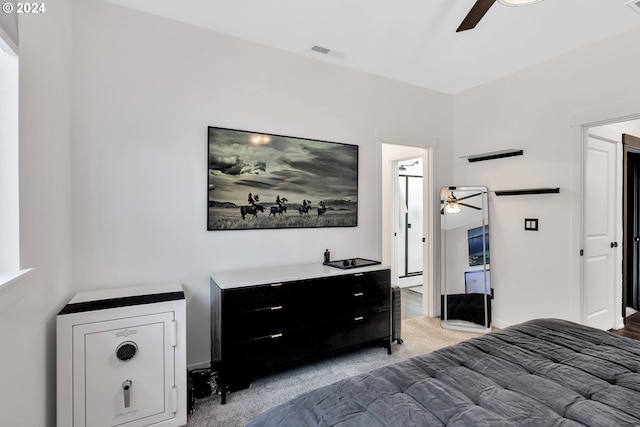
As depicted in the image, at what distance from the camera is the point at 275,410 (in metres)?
1.17

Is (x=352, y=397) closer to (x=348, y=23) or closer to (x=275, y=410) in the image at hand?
(x=275, y=410)

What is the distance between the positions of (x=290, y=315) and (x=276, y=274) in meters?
0.35

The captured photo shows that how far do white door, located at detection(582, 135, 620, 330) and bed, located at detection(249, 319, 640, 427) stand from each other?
6.62ft

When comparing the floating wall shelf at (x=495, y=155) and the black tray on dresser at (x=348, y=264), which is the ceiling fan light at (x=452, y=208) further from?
the black tray on dresser at (x=348, y=264)

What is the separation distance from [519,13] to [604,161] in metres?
2.08

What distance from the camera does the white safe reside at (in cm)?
182

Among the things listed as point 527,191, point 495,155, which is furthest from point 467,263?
point 495,155

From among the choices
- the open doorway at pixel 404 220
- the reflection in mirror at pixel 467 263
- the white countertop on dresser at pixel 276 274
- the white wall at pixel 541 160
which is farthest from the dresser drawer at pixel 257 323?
the white wall at pixel 541 160

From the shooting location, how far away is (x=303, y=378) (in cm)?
261

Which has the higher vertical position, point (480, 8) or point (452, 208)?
point (480, 8)

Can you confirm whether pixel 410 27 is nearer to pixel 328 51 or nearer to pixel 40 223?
pixel 328 51

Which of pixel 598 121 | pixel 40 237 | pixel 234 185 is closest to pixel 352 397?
pixel 40 237

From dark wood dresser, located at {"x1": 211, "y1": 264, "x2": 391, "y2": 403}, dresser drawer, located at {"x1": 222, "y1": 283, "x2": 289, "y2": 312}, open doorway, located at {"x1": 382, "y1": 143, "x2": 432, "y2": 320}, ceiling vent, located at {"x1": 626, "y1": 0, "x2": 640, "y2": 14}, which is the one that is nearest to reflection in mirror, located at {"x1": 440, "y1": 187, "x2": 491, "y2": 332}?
open doorway, located at {"x1": 382, "y1": 143, "x2": 432, "y2": 320}

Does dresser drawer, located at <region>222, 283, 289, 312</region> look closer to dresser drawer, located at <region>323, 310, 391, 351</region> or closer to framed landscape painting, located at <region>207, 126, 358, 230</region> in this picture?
dresser drawer, located at <region>323, 310, 391, 351</region>
